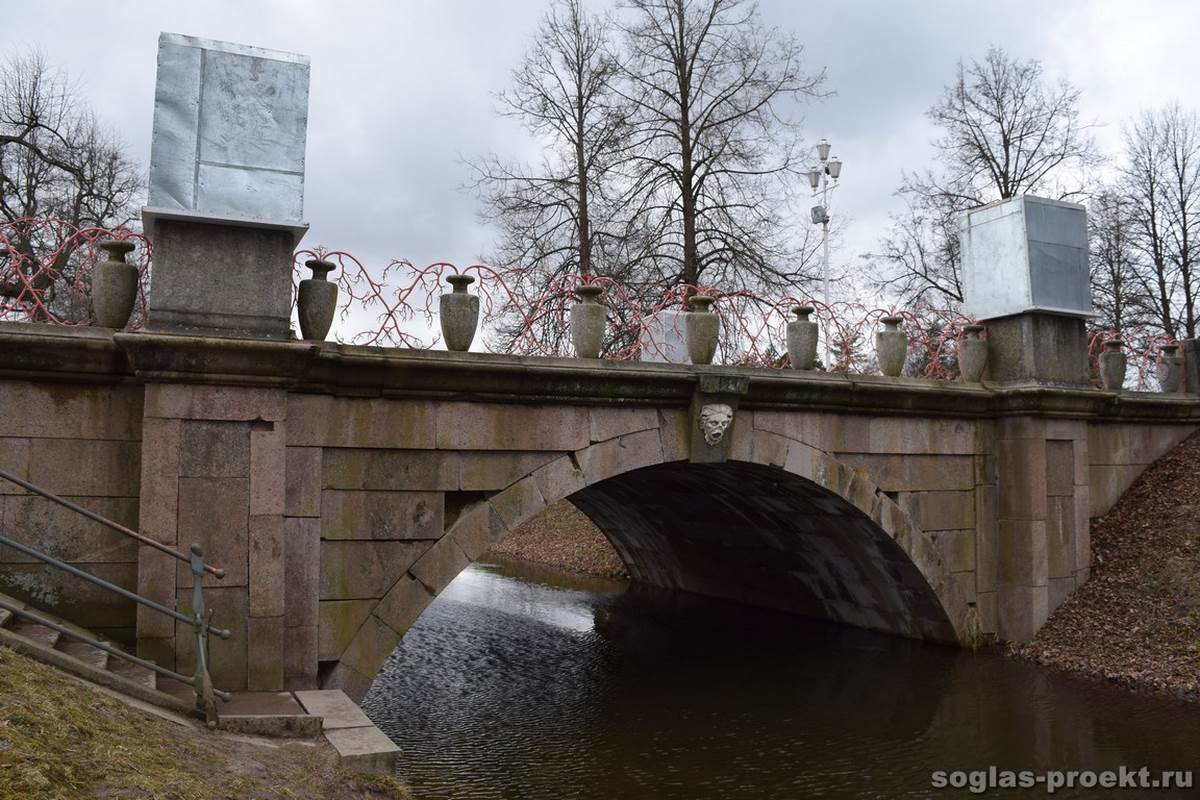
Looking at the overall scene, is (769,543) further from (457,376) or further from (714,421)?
(457,376)

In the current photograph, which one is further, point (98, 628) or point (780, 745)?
point (780, 745)

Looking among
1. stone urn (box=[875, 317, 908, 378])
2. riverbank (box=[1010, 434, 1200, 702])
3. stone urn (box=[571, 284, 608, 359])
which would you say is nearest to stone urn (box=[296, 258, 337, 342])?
stone urn (box=[571, 284, 608, 359])

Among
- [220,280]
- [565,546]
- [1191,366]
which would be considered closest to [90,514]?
[220,280]

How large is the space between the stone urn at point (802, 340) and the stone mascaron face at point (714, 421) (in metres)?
1.24

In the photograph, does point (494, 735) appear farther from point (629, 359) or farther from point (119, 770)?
point (119, 770)

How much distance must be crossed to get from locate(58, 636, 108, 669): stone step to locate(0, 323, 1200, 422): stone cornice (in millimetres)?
1669

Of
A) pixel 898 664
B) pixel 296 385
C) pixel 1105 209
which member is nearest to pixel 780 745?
pixel 898 664

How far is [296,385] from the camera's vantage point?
660cm

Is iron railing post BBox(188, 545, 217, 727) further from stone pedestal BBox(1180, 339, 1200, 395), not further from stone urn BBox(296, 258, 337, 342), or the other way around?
stone pedestal BBox(1180, 339, 1200, 395)

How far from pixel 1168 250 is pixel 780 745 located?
64.6 ft

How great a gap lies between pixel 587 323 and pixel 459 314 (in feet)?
3.77

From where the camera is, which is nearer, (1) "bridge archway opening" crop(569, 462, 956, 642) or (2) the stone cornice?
A: (2) the stone cornice

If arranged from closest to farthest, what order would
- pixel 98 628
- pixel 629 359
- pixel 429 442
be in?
pixel 98 628 < pixel 429 442 < pixel 629 359

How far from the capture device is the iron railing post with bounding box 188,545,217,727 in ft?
16.2
